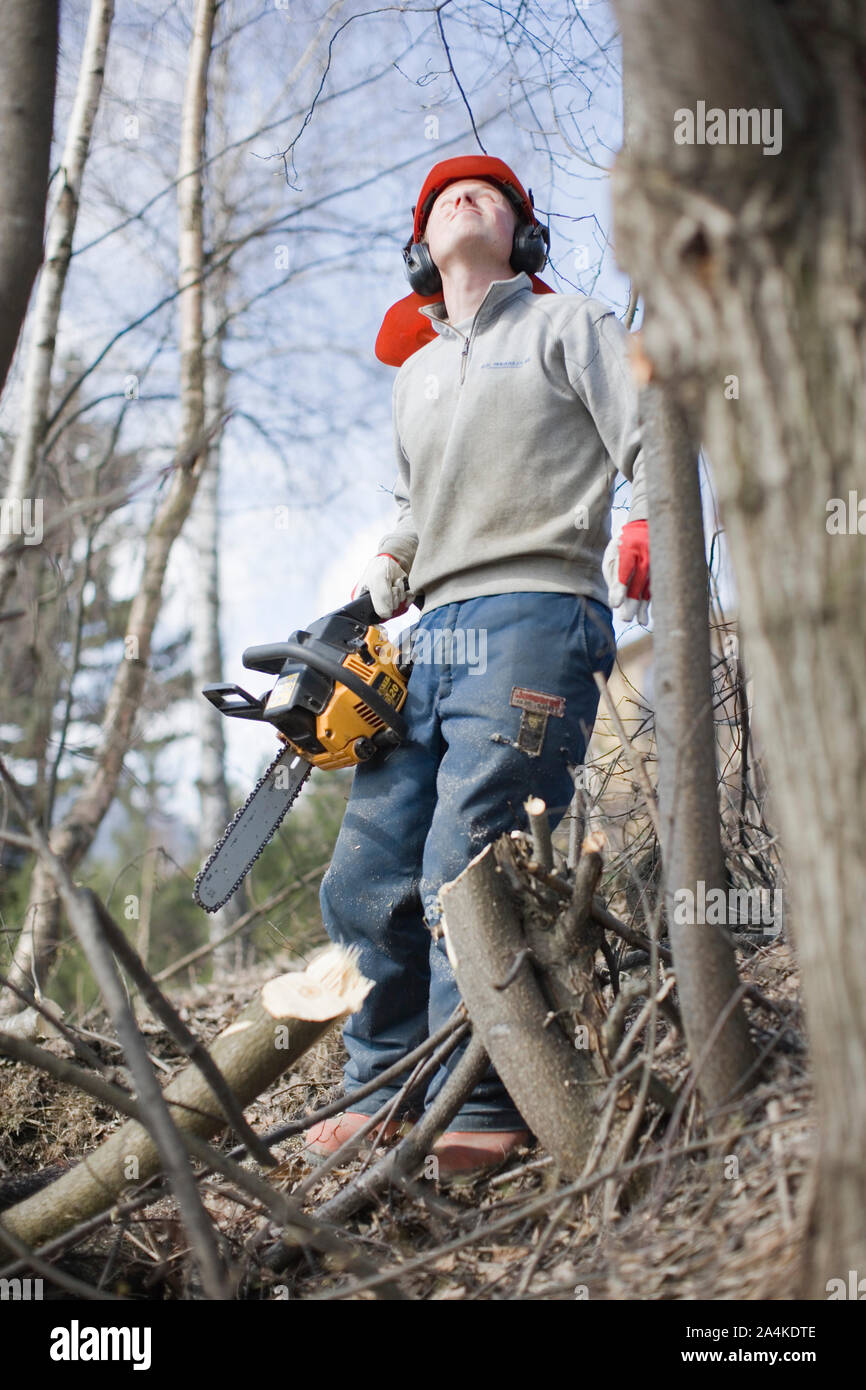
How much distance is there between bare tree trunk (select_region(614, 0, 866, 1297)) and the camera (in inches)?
49.5

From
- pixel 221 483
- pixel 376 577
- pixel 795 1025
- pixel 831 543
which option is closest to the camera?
pixel 831 543

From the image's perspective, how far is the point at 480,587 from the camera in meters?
2.97

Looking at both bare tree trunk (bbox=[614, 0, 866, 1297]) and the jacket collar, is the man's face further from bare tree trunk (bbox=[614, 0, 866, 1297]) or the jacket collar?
bare tree trunk (bbox=[614, 0, 866, 1297])

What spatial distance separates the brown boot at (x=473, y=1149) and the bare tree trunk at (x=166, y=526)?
324 cm

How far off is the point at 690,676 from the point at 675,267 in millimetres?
825

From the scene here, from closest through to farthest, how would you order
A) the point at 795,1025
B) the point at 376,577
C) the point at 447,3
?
the point at 795,1025 → the point at 447,3 → the point at 376,577

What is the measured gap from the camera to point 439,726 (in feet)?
9.91

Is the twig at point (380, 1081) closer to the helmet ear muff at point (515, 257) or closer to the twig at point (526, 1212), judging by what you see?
the twig at point (526, 1212)

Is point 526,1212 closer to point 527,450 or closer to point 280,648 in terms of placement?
point 280,648

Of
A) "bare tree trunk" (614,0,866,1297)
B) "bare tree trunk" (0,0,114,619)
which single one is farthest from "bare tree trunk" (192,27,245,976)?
"bare tree trunk" (614,0,866,1297)

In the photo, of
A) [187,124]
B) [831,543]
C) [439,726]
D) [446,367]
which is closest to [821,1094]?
[831,543]

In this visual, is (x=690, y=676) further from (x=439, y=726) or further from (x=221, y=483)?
(x=221, y=483)

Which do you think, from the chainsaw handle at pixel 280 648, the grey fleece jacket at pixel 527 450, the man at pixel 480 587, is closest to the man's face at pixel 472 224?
the man at pixel 480 587

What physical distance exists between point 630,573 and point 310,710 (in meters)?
0.93
